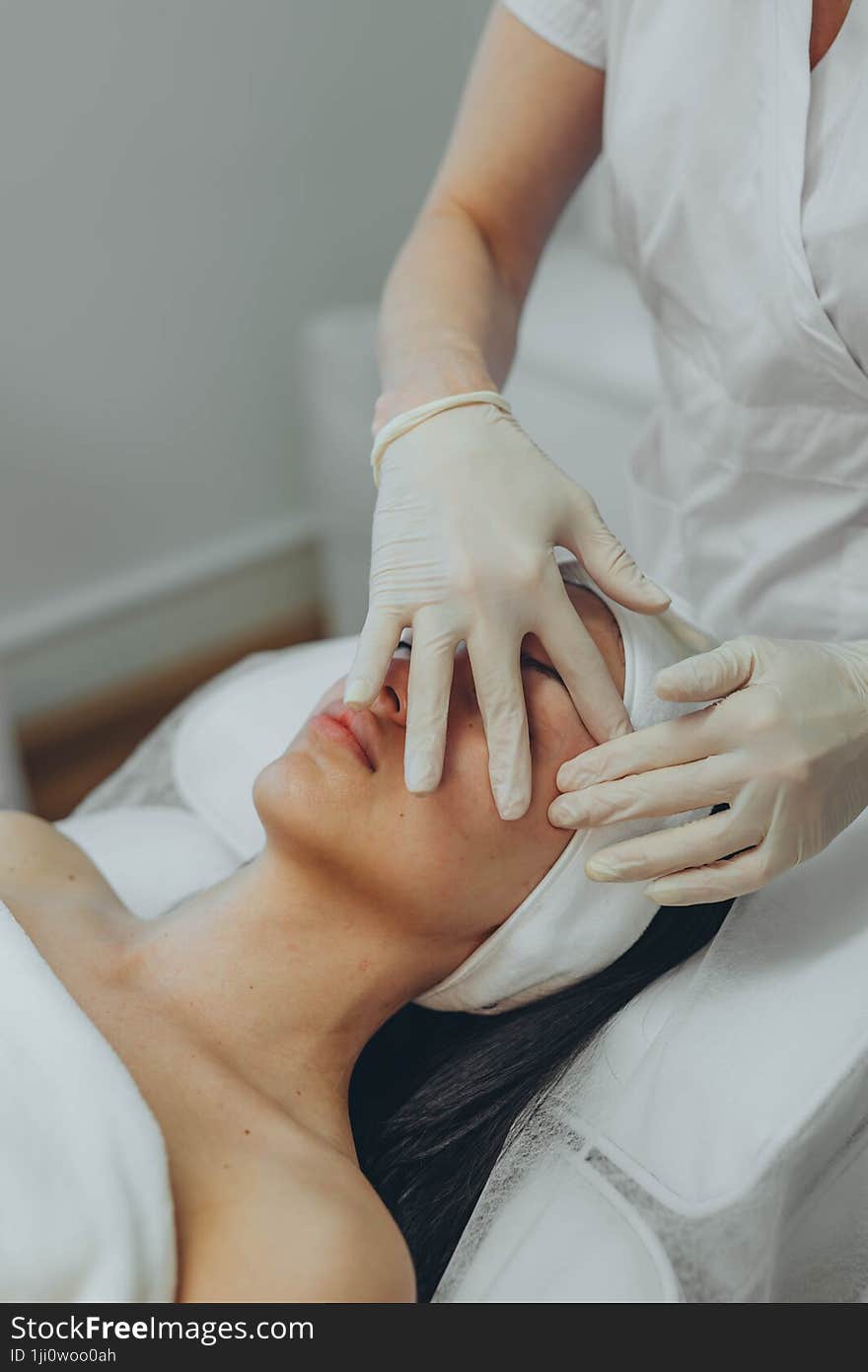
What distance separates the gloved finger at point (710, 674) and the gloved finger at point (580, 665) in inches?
2.8

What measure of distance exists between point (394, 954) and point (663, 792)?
287 mm

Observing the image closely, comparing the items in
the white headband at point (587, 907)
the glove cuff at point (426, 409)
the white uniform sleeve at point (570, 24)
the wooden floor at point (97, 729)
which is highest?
the white uniform sleeve at point (570, 24)

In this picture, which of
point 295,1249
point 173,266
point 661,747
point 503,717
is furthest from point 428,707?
point 173,266

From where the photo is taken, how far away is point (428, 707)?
0.97 metres

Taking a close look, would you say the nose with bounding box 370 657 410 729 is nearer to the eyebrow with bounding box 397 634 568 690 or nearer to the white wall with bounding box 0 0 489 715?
the eyebrow with bounding box 397 634 568 690

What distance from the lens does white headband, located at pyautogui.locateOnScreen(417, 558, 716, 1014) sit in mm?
1023

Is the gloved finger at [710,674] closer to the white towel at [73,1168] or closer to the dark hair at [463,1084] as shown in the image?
the dark hair at [463,1084]

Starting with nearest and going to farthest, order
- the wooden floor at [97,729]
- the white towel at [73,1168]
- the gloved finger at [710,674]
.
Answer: the white towel at [73,1168] → the gloved finger at [710,674] → the wooden floor at [97,729]

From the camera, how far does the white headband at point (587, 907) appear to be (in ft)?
3.36

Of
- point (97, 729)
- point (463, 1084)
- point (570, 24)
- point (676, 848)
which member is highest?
point (570, 24)

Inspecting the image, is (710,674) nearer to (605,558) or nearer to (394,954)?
(605,558)

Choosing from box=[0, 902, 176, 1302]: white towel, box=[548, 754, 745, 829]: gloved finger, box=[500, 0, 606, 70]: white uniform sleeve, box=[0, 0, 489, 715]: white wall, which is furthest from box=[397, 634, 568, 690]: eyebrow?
box=[0, 0, 489, 715]: white wall

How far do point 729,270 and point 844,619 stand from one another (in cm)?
35

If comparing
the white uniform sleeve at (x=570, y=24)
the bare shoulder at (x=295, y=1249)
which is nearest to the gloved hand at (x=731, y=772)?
the bare shoulder at (x=295, y=1249)
